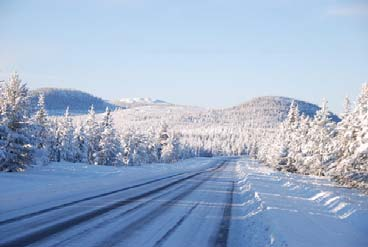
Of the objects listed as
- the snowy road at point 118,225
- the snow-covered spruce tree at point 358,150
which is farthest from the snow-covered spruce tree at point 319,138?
the snowy road at point 118,225

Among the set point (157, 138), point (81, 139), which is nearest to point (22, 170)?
point (81, 139)

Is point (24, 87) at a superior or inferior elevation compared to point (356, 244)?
superior

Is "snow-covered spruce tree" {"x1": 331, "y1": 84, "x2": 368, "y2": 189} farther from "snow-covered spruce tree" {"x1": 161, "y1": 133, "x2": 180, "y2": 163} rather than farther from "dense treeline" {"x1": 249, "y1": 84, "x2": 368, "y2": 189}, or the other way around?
"snow-covered spruce tree" {"x1": 161, "y1": 133, "x2": 180, "y2": 163}

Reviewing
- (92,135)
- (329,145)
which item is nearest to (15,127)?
(329,145)

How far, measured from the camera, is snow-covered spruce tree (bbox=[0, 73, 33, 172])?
103ft

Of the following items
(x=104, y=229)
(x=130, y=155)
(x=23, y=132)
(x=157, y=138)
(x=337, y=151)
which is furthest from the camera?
(x=157, y=138)

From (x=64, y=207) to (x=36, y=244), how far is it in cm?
565

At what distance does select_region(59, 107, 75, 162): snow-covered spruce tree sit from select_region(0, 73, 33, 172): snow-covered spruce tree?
33335mm

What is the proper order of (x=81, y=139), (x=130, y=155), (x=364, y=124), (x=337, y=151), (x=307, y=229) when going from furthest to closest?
(x=130, y=155) < (x=81, y=139) < (x=337, y=151) < (x=364, y=124) < (x=307, y=229)

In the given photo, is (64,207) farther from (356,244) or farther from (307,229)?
(356,244)

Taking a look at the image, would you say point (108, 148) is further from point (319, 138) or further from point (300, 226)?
point (300, 226)

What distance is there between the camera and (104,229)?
10680 mm

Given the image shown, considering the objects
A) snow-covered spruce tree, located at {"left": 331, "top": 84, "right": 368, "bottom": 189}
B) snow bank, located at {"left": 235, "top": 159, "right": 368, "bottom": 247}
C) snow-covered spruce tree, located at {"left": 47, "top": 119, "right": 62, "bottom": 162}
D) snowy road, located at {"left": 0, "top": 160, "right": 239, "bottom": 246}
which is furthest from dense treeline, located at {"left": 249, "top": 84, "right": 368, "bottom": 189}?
snow-covered spruce tree, located at {"left": 47, "top": 119, "right": 62, "bottom": 162}

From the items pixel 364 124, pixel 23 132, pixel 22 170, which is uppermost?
pixel 364 124
